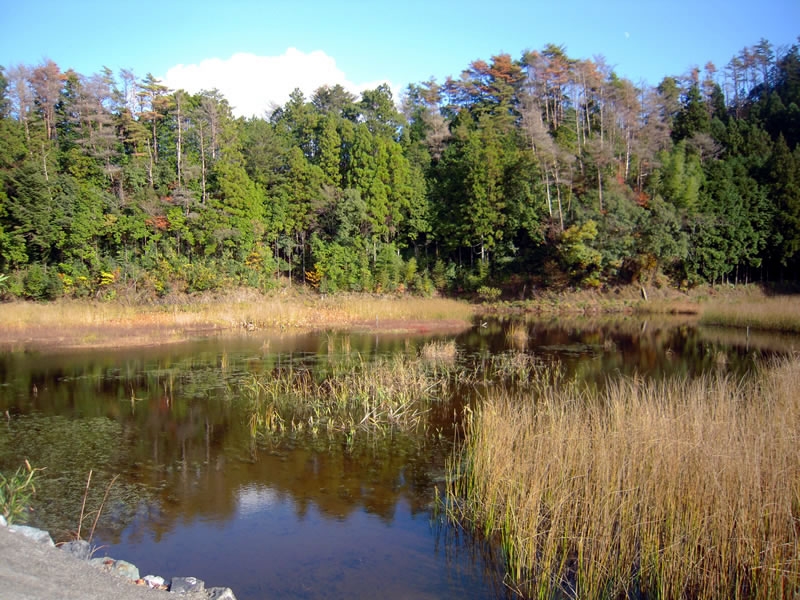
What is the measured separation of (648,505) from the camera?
5820mm

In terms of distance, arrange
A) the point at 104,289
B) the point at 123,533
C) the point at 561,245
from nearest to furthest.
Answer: the point at 123,533, the point at 104,289, the point at 561,245

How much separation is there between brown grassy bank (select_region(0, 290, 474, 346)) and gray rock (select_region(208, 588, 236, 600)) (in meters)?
18.1

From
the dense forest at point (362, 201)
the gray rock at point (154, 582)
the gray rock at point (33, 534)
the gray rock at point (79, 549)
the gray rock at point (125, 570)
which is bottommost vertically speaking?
the gray rock at point (154, 582)

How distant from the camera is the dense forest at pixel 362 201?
111 feet

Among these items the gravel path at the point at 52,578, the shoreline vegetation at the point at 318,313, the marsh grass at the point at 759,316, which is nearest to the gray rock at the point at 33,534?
the gravel path at the point at 52,578

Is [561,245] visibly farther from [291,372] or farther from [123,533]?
[123,533]

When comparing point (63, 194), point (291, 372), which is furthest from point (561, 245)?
point (63, 194)

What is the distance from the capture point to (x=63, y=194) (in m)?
33.4

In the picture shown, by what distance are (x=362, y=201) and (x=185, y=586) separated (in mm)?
34996

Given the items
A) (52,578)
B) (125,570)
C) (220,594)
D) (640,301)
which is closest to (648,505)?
(220,594)

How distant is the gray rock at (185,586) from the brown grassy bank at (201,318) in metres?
17.9

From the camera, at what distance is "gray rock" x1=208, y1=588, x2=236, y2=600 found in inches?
202

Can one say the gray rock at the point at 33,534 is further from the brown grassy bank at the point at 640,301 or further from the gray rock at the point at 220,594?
the brown grassy bank at the point at 640,301

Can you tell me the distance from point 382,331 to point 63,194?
19.9m
